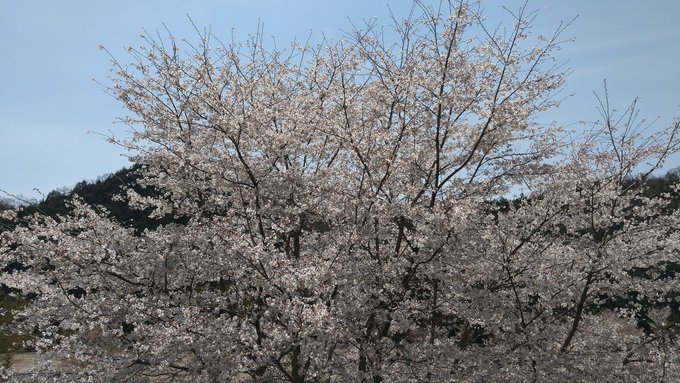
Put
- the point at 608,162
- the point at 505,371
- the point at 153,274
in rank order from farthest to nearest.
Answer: the point at 608,162 → the point at 153,274 → the point at 505,371

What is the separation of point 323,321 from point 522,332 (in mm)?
2924

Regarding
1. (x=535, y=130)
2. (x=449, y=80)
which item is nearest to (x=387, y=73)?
(x=449, y=80)

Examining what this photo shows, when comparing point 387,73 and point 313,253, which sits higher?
point 387,73

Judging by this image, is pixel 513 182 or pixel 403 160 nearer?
pixel 403 160

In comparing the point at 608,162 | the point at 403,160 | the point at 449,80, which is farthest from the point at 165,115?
the point at 608,162

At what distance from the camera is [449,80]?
316 inches

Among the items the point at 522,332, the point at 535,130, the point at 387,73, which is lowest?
the point at 522,332

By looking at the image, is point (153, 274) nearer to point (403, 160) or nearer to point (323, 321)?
point (323, 321)

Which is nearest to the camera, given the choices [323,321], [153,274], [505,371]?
[323,321]

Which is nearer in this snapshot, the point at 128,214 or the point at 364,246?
the point at 364,246

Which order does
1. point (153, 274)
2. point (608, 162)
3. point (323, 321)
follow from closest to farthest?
point (323, 321) < point (153, 274) < point (608, 162)

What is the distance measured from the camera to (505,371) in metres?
7.57

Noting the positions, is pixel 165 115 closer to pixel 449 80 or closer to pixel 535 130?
pixel 449 80

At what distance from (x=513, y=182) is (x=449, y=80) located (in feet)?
5.72
